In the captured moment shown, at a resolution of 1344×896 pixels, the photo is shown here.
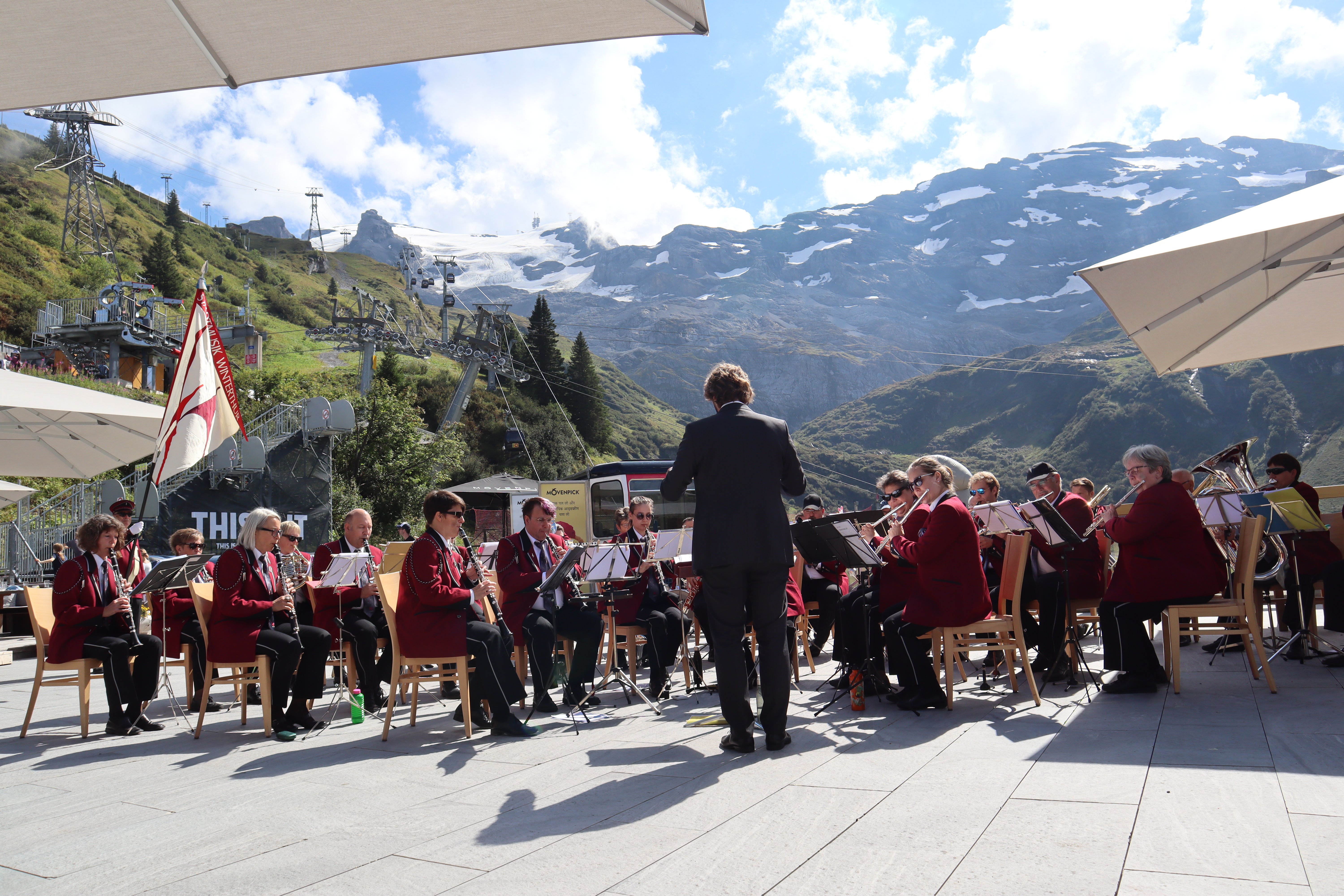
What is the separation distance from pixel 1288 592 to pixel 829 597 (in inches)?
143

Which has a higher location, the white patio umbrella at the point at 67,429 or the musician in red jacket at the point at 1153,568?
the white patio umbrella at the point at 67,429

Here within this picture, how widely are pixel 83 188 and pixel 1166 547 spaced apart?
342 feet

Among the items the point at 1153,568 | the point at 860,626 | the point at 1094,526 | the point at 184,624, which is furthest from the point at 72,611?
the point at 1153,568

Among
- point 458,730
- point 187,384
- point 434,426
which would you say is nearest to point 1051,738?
point 458,730

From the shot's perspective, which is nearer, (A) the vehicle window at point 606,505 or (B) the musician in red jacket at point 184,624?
(B) the musician in red jacket at point 184,624

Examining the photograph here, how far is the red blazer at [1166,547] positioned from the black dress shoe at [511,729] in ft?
12.8

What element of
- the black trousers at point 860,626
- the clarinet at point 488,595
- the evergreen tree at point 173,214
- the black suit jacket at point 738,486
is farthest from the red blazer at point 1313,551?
the evergreen tree at point 173,214

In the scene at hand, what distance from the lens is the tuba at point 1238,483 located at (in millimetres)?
6715

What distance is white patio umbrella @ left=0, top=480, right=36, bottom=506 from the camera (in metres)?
11.2

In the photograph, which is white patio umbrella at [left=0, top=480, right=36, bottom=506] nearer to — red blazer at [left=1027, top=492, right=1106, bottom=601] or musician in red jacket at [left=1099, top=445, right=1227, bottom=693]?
red blazer at [left=1027, top=492, right=1106, bottom=601]

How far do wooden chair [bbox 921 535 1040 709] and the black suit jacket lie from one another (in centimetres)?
151

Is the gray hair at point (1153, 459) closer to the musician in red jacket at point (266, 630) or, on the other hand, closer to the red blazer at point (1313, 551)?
the red blazer at point (1313, 551)

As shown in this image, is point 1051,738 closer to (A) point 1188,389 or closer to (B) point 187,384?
(B) point 187,384

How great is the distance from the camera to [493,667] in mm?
5465
